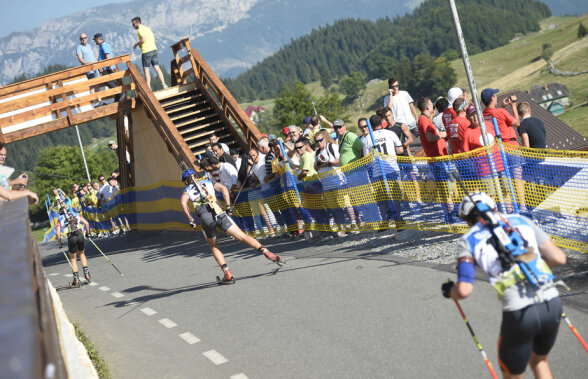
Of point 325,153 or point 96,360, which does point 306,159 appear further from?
point 96,360

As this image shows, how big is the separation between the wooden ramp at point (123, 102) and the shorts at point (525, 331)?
52.1 feet

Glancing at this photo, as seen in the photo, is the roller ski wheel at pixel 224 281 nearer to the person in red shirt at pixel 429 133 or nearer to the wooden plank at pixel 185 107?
the person in red shirt at pixel 429 133

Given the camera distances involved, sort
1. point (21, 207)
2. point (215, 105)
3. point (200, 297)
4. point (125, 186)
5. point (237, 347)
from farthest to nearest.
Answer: point (125, 186), point (215, 105), point (200, 297), point (237, 347), point (21, 207)

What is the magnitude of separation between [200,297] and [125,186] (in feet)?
59.9

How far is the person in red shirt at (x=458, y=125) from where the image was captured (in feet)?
36.0

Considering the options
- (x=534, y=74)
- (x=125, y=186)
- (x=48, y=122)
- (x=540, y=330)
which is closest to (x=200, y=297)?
(x=540, y=330)

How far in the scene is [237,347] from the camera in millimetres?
8227

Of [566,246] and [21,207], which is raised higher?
[21,207]

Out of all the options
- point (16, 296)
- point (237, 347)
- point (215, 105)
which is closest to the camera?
point (16, 296)

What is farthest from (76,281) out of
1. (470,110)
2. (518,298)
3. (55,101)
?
(518,298)

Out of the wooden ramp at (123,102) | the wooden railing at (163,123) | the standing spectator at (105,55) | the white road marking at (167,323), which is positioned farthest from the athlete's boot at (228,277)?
the standing spectator at (105,55)

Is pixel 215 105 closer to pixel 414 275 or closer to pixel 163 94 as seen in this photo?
pixel 163 94

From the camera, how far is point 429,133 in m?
11.6

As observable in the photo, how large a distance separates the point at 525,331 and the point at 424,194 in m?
6.72
